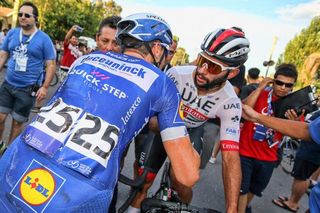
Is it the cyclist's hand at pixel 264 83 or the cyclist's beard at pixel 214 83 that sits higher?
the cyclist's beard at pixel 214 83

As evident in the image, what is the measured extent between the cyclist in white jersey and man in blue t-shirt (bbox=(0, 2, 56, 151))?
2.39m

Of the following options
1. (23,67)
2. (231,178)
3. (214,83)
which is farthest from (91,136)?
(23,67)

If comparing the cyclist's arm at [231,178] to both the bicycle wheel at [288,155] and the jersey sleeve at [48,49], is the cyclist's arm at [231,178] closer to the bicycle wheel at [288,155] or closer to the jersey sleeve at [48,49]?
the jersey sleeve at [48,49]

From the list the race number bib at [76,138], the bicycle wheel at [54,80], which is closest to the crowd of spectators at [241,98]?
the race number bib at [76,138]

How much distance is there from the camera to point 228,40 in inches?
105

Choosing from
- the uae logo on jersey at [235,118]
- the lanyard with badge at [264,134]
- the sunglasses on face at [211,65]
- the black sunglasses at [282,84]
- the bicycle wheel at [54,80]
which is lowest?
the bicycle wheel at [54,80]

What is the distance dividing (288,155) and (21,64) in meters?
7.41

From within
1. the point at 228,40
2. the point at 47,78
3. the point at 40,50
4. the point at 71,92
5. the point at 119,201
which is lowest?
the point at 119,201

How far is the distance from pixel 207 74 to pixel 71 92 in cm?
143

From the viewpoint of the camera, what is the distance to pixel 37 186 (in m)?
1.42

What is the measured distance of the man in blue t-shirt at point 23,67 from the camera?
14.7 ft

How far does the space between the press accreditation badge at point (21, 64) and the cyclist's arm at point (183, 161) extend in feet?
11.5

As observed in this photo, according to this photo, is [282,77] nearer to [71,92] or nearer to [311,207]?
[311,207]

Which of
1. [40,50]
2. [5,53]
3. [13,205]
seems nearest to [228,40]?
[13,205]
